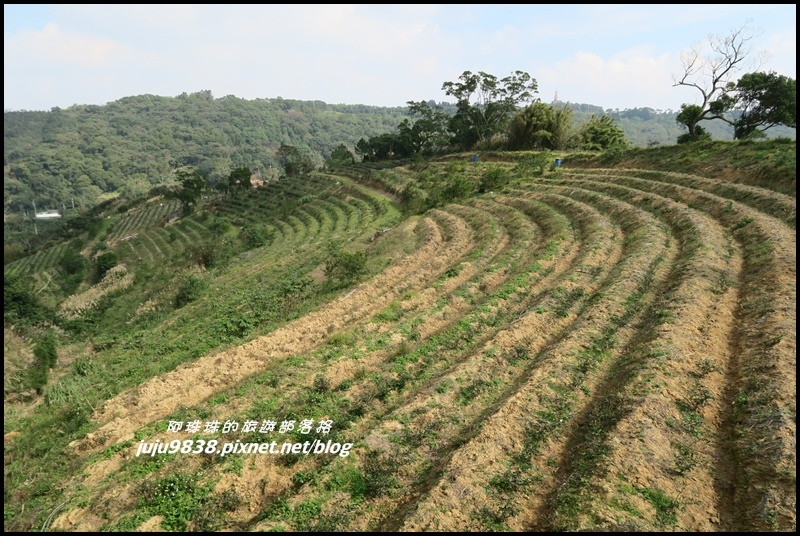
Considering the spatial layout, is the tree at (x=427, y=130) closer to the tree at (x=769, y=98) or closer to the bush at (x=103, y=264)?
the tree at (x=769, y=98)

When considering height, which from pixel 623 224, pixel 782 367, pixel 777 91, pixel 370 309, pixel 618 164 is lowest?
pixel 370 309

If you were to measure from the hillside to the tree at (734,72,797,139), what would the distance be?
1609 cm

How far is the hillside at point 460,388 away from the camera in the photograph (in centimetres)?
712

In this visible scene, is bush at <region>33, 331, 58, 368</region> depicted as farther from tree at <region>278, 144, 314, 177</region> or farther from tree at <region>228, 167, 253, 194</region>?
tree at <region>278, 144, 314, 177</region>

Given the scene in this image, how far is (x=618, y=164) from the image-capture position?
3628cm

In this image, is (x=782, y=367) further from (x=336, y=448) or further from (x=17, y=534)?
(x=17, y=534)

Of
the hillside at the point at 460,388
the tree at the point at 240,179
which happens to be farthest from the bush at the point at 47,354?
the tree at the point at 240,179

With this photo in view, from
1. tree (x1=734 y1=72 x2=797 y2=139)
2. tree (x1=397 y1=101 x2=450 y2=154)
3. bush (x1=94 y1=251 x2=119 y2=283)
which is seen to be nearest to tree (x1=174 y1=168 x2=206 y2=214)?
bush (x1=94 y1=251 x2=119 y2=283)

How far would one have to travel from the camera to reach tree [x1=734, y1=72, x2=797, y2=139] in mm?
35062

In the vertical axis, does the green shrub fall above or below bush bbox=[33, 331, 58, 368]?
above

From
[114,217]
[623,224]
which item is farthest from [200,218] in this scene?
[623,224]

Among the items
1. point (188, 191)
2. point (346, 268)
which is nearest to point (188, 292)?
point (346, 268)

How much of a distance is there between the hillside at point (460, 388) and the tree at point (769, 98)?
1609cm

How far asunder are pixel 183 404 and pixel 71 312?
24639 millimetres
